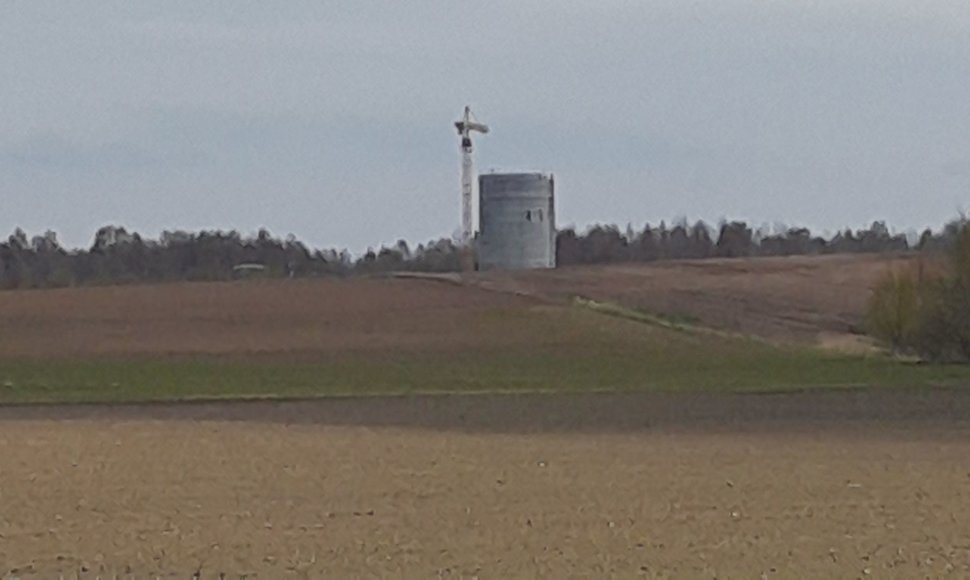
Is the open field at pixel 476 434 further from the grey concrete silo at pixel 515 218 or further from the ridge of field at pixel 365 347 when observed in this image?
the grey concrete silo at pixel 515 218

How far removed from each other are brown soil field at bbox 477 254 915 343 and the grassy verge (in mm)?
3213

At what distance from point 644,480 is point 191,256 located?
99617 millimetres

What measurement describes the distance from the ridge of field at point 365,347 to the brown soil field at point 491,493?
7731 mm

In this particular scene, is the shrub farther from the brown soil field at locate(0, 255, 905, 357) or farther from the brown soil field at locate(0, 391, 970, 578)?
the brown soil field at locate(0, 391, 970, 578)

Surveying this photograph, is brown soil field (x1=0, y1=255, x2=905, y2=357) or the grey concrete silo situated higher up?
the grey concrete silo

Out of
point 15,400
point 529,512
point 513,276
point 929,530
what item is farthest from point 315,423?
point 513,276

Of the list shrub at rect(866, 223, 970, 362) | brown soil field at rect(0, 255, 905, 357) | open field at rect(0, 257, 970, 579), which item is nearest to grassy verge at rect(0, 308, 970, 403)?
open field at rect(0, 257, 970, 579)

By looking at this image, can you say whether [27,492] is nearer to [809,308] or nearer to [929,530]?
[929,530]

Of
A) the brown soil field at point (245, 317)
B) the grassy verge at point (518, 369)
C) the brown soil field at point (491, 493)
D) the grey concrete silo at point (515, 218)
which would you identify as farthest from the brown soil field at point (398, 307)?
the brown soil field at point (491, 493)

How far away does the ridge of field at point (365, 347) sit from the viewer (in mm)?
49344

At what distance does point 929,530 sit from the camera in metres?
19.9

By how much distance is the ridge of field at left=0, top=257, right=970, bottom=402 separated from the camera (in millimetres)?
49344

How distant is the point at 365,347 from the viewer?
59.8 m

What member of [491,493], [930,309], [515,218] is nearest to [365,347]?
[930,309]
